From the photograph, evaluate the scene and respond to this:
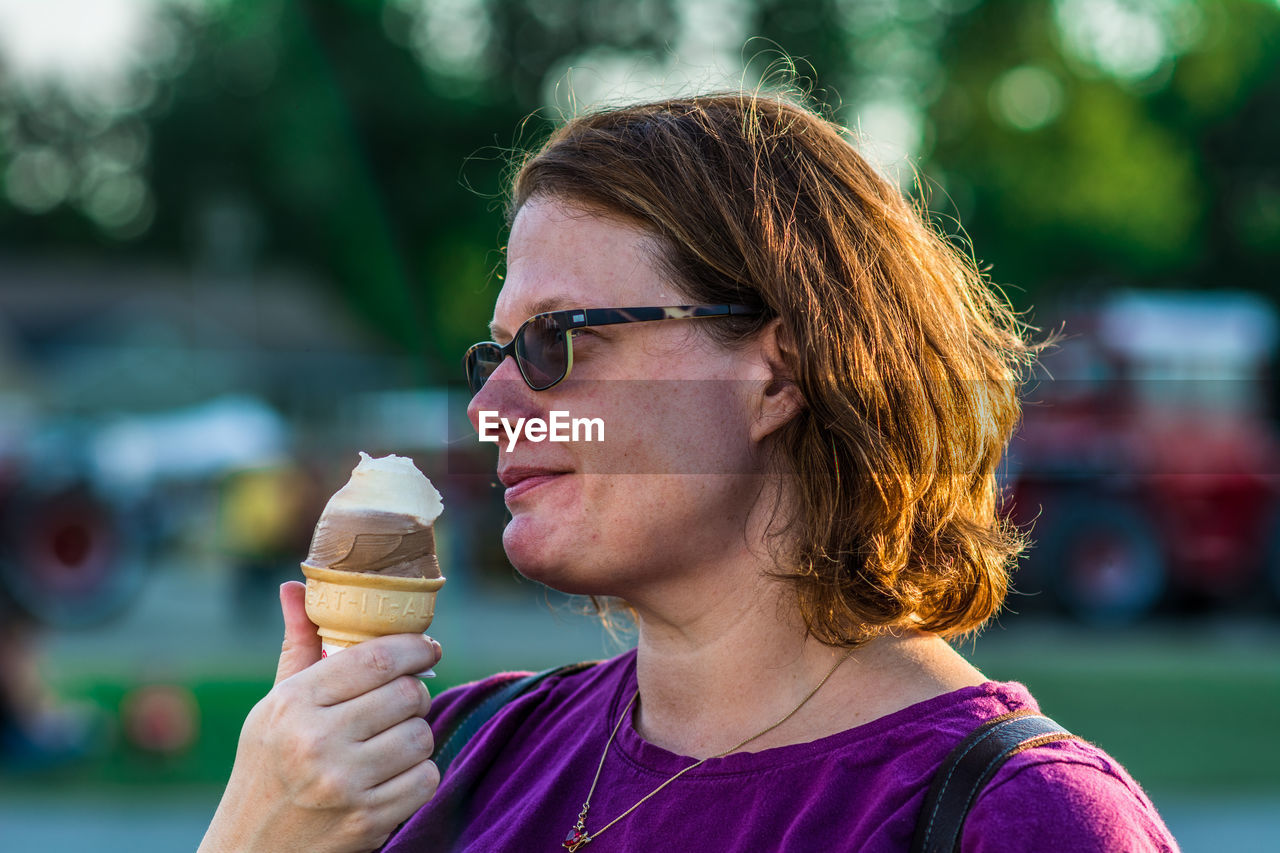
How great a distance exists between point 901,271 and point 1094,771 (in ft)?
2.77

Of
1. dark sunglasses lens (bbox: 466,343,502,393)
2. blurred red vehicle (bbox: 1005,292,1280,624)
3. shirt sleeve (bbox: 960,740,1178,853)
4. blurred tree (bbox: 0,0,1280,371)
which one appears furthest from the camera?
blurred tree (bbox: 0,0,1280,371)

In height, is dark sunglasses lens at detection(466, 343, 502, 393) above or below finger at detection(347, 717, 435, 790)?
above

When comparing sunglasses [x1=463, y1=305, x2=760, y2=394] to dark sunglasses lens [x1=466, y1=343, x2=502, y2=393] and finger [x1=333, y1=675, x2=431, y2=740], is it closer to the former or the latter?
dark sunglasses lens [x1=466, y1=343, x2=502, y2=393]

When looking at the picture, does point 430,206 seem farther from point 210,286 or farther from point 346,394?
point 210,286

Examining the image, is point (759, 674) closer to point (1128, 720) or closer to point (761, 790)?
point (761, 790)

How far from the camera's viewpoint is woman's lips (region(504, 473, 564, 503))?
1.96 m

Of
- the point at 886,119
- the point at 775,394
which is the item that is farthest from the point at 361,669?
the point at 886,119

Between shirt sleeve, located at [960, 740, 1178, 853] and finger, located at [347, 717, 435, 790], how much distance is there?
2.47 feet

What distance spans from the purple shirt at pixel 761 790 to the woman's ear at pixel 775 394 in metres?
0.48

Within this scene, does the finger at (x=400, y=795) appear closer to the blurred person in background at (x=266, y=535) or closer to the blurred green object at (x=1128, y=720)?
the blurred green object at (x=1128, y=720)

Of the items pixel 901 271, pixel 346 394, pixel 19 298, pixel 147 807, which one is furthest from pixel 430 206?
pixel 19 298

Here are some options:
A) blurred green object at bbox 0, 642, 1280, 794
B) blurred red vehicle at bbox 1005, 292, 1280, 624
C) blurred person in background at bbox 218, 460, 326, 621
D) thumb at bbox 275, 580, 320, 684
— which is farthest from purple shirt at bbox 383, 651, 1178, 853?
blurred person in background at bbox 218, 460, 326, 621

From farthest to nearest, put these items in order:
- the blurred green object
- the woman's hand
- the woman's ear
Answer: the blurred green object < the woman's ear < the woman's hand

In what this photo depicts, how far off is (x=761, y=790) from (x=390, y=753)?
522 mm
